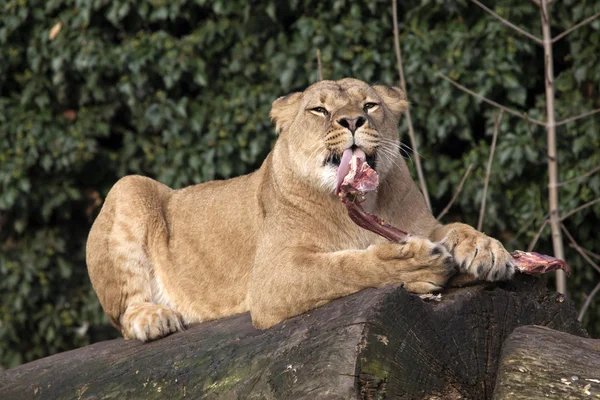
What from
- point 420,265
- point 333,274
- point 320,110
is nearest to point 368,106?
point 320,110

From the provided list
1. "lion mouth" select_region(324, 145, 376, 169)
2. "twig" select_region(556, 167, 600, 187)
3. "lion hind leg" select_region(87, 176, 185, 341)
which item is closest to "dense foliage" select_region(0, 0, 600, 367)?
→ "twig" select_region(556, 167, 600, 187)

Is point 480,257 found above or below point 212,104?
below

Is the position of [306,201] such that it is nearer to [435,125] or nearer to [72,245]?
[435,125]

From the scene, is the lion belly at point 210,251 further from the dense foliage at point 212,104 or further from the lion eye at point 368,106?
the dense foliage at point 212,104

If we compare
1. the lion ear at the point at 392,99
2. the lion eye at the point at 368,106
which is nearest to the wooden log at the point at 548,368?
the lion eye at the point at 368,106

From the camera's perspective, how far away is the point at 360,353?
3.00 meters

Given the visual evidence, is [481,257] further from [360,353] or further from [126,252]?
[126,252]

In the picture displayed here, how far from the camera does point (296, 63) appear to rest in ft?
22.9

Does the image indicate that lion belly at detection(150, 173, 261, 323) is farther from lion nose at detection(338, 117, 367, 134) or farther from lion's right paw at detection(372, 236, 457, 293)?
lion's right paw at detection(372, 236, 457, 293)

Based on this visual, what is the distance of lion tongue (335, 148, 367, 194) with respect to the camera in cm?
385

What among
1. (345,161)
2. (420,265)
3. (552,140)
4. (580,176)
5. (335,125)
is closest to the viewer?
(420,265)

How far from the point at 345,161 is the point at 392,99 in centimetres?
83

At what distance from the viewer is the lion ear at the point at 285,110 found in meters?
4.57

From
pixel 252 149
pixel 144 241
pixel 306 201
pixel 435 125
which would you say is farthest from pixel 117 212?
pixel 435 125
